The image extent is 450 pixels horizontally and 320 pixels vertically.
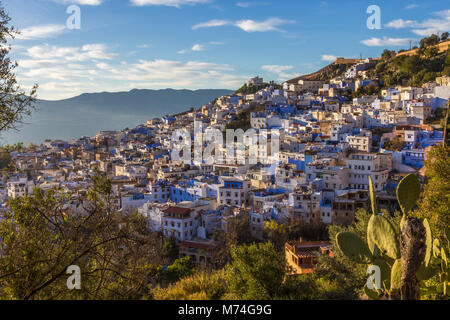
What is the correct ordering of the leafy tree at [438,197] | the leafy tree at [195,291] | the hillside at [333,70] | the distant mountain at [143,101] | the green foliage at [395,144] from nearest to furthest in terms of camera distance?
the leafy tree at [195,291]
the leafy tree at [438,197]
the green foliage at [395,144]
the hillside at [333,70]
the distant mountain at [143,101]

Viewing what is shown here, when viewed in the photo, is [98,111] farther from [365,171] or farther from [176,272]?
[176,272]

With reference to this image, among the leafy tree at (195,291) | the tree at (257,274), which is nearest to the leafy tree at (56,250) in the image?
the leafy tree at (195,291)

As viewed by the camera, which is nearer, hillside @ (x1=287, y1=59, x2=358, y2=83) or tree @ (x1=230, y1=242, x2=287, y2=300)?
tree @ (x1=230, y1=242, x2=287, y2=300)

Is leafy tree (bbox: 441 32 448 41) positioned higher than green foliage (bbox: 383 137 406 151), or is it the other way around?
leafy tree (bbox: 441 32 448 41)

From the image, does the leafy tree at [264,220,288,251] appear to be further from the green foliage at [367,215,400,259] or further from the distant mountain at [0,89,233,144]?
the distant mountain at [0,89,233,144]

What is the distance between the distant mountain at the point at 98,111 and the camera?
63.3 metres

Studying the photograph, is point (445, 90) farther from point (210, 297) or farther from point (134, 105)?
point (134, 105)

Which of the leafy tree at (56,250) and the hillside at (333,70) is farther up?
the hillside at (333,70)

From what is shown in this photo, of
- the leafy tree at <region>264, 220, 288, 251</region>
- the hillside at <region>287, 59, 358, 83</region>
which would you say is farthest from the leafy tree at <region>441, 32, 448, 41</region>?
the leafy tree at <region>264, 220, 288, 251</region>

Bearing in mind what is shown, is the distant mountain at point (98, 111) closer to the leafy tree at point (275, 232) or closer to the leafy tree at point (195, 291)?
the leafy tree at point (275, 232)

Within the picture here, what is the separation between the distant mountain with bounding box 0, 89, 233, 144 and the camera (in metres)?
63.3

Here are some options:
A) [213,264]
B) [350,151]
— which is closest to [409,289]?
[213,264]

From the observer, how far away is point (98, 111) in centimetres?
7675
